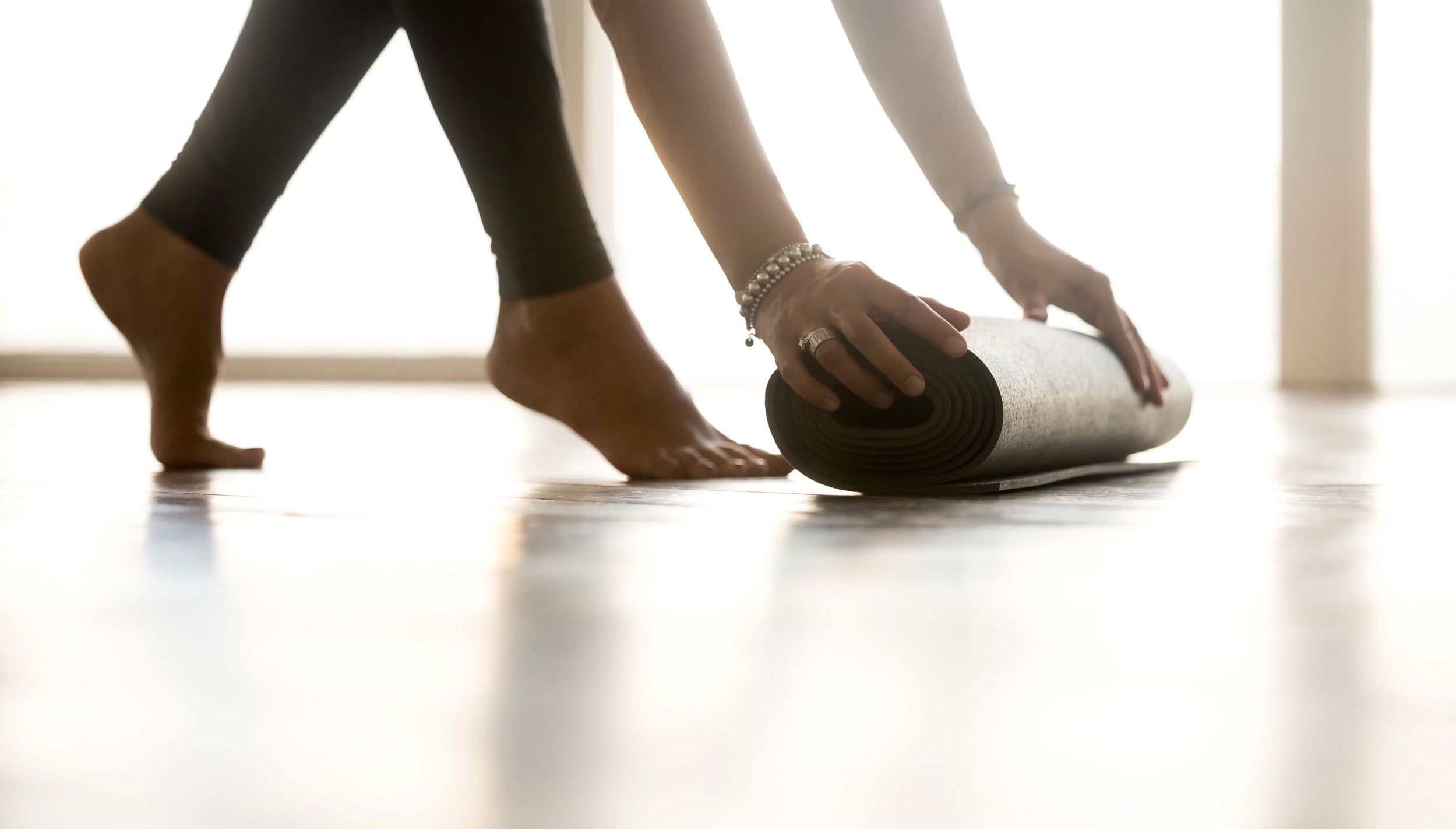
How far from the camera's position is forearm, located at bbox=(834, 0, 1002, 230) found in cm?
156

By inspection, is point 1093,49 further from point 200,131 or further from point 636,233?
point 200,131

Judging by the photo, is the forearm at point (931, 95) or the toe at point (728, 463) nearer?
the toe at point (728, 463)

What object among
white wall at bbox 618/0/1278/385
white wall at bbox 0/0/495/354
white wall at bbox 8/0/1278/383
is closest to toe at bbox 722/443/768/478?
white wall at bbox 618/0/1278/385

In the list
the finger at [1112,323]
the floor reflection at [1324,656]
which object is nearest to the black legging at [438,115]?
the finger at [1112,323]

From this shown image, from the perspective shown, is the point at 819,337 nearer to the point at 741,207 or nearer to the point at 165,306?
the point at 741,207

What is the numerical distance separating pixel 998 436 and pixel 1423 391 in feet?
13.6

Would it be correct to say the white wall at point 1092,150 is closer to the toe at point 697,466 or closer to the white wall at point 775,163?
the white wall at point 775,163

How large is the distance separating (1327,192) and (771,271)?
4.46m

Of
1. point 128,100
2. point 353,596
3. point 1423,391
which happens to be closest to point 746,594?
point 353,596

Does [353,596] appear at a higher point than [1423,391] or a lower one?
lower

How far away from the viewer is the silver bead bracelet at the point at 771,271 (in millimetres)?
1124

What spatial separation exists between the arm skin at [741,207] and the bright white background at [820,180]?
4156mm

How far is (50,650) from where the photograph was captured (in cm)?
51

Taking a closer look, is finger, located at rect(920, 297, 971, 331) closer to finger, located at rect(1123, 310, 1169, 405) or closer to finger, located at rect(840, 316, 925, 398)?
finger, located at rect(840, 316, 925, 398)
